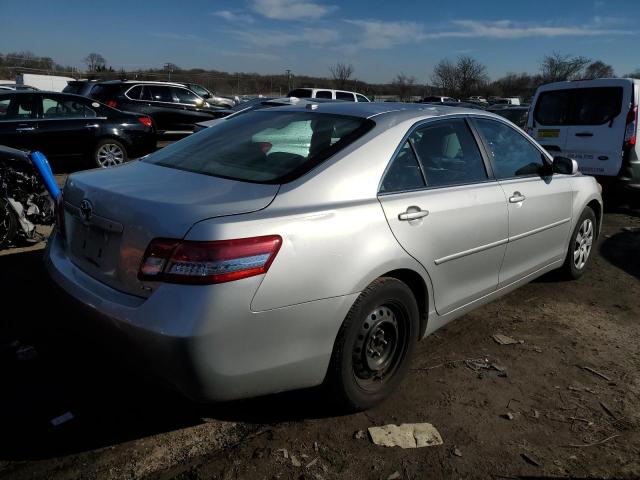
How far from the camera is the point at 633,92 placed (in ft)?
25.4

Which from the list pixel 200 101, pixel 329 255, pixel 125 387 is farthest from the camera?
pixel 200 101

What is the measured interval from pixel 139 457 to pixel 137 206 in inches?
45.3

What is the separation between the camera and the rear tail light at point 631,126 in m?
7.74

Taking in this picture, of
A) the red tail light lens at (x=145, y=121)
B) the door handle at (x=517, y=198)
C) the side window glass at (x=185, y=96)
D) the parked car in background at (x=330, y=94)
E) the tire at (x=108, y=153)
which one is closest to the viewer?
the door handle at (x=517, y=198)

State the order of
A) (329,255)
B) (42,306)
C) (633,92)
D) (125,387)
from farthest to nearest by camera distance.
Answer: (633,92), (42,306), (125,387), (329,255)

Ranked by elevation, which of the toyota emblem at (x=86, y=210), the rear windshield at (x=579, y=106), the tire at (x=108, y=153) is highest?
the rear windshield at (x=579, y=106)

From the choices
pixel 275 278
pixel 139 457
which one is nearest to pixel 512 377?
pixel 275 278

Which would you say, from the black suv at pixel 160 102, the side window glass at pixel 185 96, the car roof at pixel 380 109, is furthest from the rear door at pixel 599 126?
the side window glass at pixel 185 96

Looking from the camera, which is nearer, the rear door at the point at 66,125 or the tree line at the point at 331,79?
the rear door at the point at 66,125

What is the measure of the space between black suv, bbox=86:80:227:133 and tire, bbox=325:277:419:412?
12.2m

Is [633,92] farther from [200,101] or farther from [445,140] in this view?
[200,101]

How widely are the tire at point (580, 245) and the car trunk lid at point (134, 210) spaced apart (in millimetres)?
3393

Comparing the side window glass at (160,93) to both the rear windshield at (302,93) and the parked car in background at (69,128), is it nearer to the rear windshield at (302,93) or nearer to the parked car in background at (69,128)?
the parked car in background at (69,128)

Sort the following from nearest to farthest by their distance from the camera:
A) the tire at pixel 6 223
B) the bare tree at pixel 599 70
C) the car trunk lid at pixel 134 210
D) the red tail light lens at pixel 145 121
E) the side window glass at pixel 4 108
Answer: the car trunk lid at pixel 134 210, the tire at pixel 6 223, the side window glass at pixel 4 108, the red tail light lens at pixel 145 121, the bare tree at pixel 599 70
